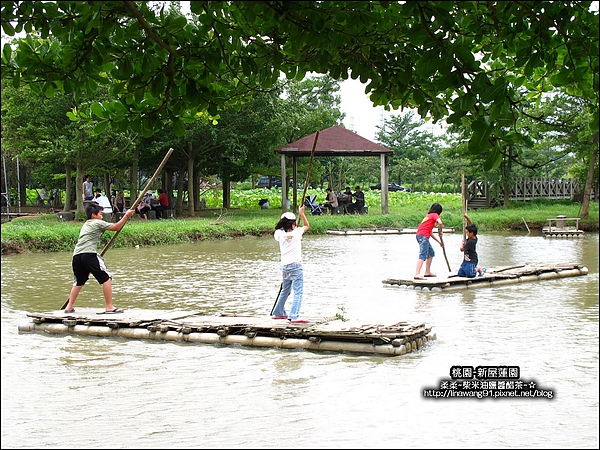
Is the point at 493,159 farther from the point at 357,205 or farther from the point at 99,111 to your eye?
the point at 357,205

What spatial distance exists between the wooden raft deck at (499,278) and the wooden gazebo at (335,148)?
16403 mm

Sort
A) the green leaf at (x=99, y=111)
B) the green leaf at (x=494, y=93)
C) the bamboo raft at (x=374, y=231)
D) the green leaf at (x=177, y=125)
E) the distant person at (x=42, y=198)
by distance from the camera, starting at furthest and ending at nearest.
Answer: the distant person at (x=42, y=198) → the bamboo raft at (x=374, y=231) → the green leaf at (x=177, y=125) → the green leaf at (x=99, y=111) → the green leaf at (x=494, y=93)

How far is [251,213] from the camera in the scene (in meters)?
33.8

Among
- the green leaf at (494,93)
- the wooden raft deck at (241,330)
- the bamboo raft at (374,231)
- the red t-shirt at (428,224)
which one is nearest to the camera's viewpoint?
the green leaf at (494,93)

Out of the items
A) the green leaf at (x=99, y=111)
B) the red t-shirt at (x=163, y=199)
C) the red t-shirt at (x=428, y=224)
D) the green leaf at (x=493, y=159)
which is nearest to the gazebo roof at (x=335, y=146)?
the red t-shirt at (x=163, y=199)

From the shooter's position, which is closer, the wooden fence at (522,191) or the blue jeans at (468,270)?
the blue jeans at (468,270)

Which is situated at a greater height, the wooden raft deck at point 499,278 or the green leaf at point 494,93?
the green leaf at point 494,93

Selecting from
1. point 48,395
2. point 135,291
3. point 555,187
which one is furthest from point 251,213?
point 48,395

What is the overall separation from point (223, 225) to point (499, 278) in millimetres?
13072

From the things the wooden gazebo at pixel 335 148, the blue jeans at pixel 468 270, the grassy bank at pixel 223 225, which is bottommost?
the blue jeans at pixel 468 270

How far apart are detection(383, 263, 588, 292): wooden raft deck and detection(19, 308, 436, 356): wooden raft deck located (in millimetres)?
4246

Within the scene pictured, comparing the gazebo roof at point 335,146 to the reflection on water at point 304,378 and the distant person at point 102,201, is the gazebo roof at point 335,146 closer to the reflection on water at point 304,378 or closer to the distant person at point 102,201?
the distant person at point 102,201

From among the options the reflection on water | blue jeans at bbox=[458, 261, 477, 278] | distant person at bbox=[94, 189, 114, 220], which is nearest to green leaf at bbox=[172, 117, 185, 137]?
the reflection on water

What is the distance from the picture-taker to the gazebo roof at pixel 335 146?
105ft
